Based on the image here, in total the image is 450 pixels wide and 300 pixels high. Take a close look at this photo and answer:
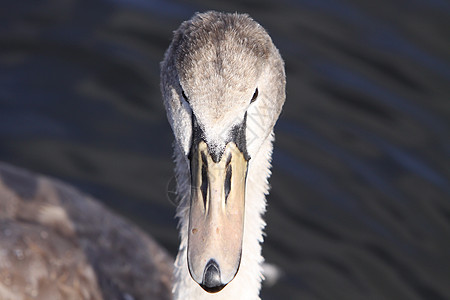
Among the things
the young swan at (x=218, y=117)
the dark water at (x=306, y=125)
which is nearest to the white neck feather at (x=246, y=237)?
the young swan at (x=218, y=117)

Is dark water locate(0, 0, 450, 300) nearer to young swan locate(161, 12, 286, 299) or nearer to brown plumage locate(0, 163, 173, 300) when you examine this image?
brown plumage locate(0, 163, 173, 300)

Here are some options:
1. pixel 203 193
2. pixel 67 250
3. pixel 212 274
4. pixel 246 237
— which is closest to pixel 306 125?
pixel 67 250

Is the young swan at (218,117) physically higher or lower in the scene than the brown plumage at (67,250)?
higher

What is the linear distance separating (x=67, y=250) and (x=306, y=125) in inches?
115

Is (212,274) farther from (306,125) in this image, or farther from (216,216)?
(306,125)

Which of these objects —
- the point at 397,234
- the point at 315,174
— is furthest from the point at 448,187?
the point at 315,174

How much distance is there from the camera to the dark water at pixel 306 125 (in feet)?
20.5

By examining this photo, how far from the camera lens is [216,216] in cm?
321

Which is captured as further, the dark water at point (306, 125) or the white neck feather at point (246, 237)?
the dark water at point (306, 125)

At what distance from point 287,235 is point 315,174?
649 mm

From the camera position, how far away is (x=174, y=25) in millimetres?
7590

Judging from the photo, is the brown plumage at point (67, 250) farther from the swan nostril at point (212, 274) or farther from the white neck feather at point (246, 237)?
the swan nostril at point (212, 274)

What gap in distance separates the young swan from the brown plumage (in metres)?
1.43

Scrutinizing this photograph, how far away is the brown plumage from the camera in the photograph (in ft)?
14.4
